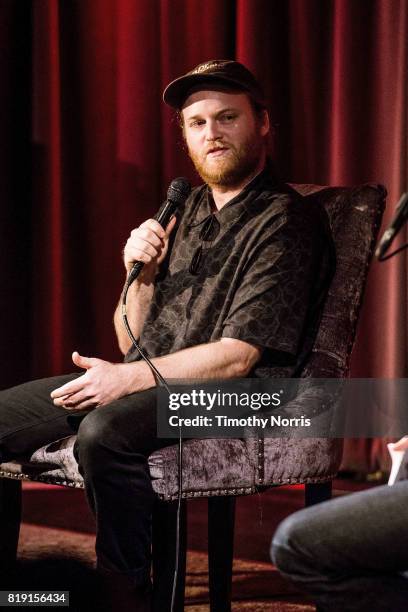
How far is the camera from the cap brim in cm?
194

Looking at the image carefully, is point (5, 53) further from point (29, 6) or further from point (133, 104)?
point (133, 104)

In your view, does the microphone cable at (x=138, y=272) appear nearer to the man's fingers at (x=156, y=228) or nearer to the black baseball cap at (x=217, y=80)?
the man's fingers at (x=156, y=228)

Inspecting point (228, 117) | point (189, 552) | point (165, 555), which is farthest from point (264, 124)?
point (189, 552)

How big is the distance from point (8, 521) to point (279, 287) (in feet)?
2.88

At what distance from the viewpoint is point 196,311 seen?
184 centimetres

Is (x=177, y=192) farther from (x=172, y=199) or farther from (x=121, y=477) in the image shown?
(x=121, y=477)

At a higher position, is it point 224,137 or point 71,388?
point 224,137

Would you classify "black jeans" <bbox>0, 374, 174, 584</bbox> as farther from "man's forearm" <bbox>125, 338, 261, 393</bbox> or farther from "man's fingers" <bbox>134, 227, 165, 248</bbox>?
"man's fingers" <bbox>134, 227, 165, 248</bbox>

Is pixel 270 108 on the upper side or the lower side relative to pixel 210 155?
upper

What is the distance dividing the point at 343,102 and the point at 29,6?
1.32 meters

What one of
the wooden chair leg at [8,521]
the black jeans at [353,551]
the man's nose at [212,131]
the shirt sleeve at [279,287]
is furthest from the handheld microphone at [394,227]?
the wooden chair leg at [8,521]

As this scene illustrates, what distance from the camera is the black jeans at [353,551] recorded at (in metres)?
1.05

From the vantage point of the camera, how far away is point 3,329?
340cm

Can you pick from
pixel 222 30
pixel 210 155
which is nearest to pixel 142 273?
pixel 210 155
